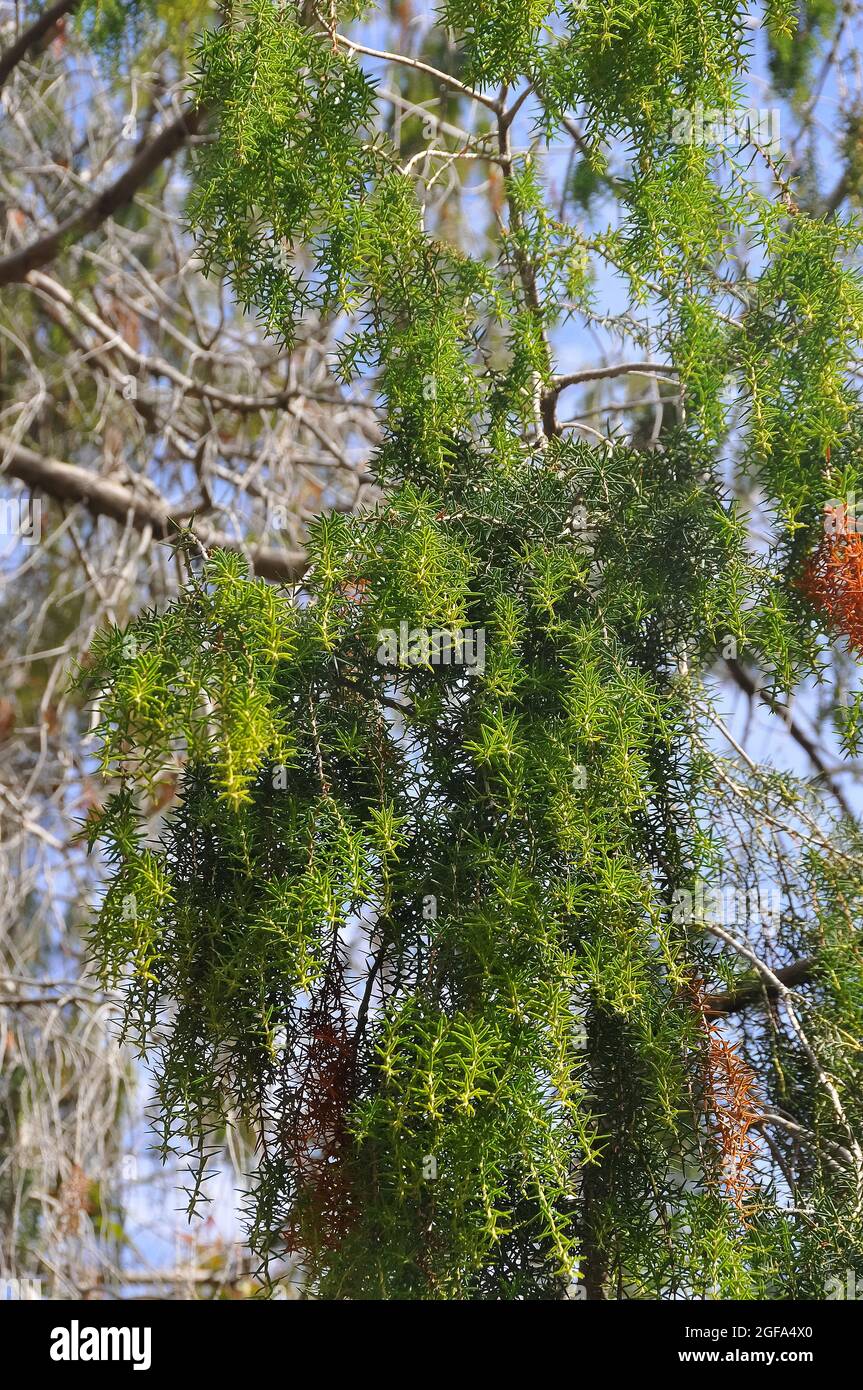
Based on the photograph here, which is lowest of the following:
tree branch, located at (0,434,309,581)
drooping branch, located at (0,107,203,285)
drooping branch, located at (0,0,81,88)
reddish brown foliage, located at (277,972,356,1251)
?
reddish brown foliage, located at (277,972,356,1251)

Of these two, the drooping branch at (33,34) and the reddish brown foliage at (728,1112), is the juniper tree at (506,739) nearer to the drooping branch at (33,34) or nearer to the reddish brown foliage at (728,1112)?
the reddish brown foliage at (728,1112)

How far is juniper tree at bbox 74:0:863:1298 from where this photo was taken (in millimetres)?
489

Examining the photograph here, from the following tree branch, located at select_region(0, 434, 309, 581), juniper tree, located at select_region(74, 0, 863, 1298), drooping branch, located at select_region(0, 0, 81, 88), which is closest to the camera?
juniper tree, located at select_region(74, 0, 863, 1298)

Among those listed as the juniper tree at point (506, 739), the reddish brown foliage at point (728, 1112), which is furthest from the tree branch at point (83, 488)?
the reddish brown foliage at point (728, 1112)

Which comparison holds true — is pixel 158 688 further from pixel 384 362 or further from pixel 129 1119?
pixel 129 1119

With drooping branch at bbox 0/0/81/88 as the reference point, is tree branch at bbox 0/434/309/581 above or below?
below

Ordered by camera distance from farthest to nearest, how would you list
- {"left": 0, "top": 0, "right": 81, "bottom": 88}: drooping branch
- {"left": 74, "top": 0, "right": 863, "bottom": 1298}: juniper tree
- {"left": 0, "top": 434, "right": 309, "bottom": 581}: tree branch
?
{"left": 0, "top": 434, "right": 309, "bottom": 581}: tree branch, {"left": 0, "top": 0, "right": 81, "bottom": 88}: drooping branch, {"left": 74, "top": 0, "right": 863, "bottom": 1298}: juniper tree

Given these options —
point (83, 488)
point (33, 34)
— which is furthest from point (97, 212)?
point (83, 488)

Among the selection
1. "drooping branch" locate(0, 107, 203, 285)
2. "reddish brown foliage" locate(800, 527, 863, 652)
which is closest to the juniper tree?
"reddish brown foliage" locate(800, 527, 863, 652)

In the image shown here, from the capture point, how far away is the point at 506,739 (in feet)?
1.62

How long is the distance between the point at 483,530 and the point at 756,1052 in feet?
0.90

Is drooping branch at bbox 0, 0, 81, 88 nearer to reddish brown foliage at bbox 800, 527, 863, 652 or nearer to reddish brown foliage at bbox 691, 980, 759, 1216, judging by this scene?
reddish brown foliage at bbox 800, 527, 863, 652

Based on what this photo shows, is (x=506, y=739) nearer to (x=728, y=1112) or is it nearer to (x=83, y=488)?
(x=728, y=1112)

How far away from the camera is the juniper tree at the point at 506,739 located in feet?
1.60
